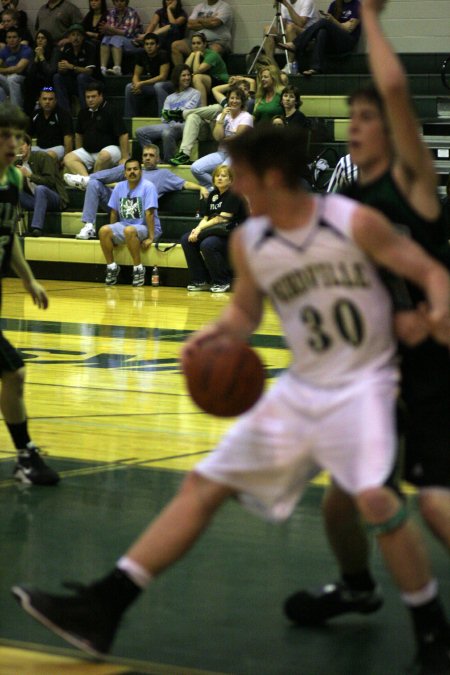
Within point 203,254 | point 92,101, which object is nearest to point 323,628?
point 203,254

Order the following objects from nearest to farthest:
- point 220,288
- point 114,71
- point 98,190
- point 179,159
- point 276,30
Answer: point 220,288 < point 98,190 < point 179,159 < point 276,30 < point 114,71

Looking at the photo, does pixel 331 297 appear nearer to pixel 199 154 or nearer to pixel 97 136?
pixel 199 154

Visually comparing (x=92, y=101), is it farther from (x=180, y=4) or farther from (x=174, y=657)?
(x=174, y=657)

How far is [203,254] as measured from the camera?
1311cm

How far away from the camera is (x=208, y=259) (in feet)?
42.9

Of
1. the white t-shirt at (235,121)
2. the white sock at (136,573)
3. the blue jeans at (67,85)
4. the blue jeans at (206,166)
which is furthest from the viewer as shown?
the blue jeans at (67,85)

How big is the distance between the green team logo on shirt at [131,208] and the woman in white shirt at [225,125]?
98cm

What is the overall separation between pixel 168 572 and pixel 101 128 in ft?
40.9

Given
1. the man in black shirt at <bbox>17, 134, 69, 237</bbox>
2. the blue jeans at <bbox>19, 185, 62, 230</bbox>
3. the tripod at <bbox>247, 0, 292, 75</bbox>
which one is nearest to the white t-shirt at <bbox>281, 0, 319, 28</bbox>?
the tripod at <bbox>247, 0, 292, 75</bbox>

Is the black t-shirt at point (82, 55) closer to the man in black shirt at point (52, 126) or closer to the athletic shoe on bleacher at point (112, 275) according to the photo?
the man in black shirt at point (52, 126)

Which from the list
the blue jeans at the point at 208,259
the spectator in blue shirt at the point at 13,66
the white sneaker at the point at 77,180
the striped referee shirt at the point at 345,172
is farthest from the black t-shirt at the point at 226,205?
the striped referee shirt at the point at 345,172

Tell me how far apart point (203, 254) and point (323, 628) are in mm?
9928

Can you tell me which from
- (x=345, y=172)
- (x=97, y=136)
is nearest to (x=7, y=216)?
(x=345, y=172)

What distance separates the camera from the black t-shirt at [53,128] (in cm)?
1603
